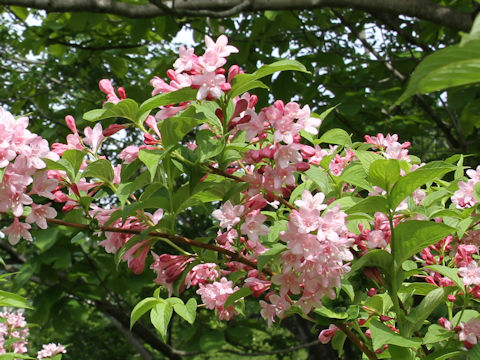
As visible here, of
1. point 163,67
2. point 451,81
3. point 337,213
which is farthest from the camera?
point 163,67

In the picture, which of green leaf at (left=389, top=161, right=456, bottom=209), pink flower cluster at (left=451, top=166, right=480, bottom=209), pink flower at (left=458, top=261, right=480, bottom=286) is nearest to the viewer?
green leaf at (left=389, top=161, right=456, bottom=209)

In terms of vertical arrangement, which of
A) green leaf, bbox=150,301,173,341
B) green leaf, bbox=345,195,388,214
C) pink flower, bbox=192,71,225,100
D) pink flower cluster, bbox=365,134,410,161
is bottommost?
green leaf, bbox=150,301,173,341

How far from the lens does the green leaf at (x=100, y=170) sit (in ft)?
3.57

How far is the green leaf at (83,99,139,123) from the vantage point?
1.01m

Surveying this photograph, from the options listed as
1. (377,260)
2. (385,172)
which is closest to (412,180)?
(385,172)

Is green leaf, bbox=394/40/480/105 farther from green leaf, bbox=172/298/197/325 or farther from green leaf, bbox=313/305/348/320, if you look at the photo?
green leaf, bbox=172/298/197/325

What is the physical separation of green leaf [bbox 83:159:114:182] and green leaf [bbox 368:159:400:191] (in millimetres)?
520

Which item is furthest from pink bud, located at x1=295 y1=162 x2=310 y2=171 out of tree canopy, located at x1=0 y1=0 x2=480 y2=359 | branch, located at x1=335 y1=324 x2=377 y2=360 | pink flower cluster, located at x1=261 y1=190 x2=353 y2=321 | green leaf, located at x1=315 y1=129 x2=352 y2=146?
tree canopy, located at x1=0 y1=0 x2=480 y2=359

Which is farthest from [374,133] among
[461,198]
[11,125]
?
[11,125]

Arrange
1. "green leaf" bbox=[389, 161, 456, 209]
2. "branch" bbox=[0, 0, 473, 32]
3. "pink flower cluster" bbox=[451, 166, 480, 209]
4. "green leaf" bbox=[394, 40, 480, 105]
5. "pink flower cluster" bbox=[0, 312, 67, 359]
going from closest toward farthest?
"green leaf" bbox=[394, 40, 480, 105] < "green leaf" bbox=[389, 161, 456, 209] < "pink flower cluster" bbox=[451, 166, 480, 209] < "branch" bbox=[0, 0, 473, 32] < "pink flower cluster" bbox=[0, 312, 67, 359]

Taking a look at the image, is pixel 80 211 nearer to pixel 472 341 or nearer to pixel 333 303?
pixel 333 303

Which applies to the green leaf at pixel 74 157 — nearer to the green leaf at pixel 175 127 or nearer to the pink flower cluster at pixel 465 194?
the green leaf at pixel 175 127

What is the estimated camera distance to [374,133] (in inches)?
140

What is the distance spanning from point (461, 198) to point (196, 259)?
2.06 ft
